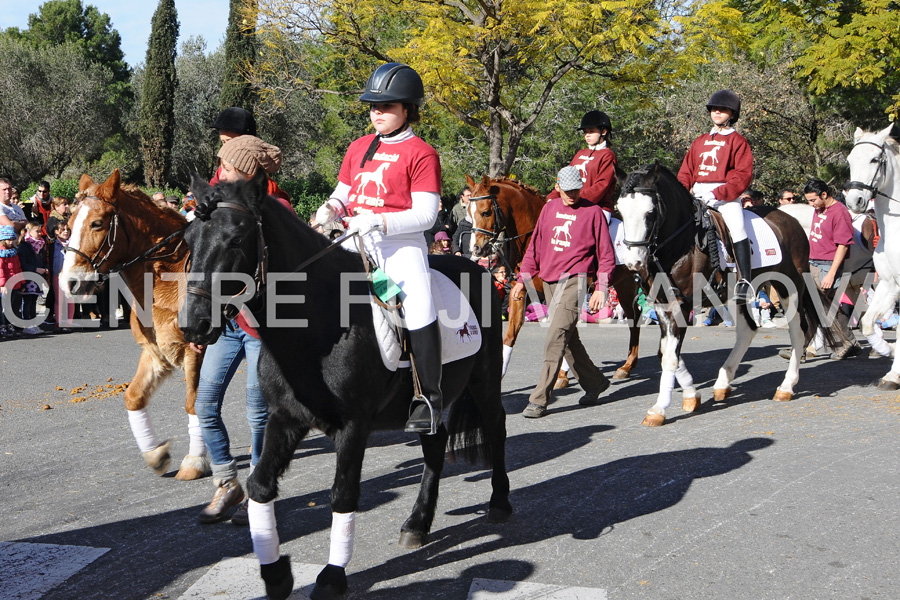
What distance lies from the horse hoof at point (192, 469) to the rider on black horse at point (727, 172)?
5.64m

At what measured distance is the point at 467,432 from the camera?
5.42 meters

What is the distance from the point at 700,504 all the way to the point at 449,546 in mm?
1731

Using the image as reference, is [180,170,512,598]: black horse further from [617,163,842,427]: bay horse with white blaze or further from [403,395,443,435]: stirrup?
[617,163,842,427]: bay horse with white blaze

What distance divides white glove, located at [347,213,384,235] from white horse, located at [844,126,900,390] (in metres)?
6.57

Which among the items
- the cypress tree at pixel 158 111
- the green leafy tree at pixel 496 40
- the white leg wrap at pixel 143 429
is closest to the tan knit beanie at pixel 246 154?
the white leg wrap at pixel 143 429

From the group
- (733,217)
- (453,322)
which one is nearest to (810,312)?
(733,217)

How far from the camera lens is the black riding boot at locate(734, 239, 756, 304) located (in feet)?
29.0

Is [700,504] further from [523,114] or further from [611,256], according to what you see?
[523,114]

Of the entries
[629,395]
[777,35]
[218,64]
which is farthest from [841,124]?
[218,64]

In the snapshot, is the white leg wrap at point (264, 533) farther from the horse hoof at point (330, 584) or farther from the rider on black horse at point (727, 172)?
the rider on black horse at point (727, 172)

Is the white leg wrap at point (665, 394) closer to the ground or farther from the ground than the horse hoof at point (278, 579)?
farther from the ground

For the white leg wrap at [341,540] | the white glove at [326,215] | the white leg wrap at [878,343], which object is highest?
the white glove at [326,215]

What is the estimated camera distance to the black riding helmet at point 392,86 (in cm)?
439

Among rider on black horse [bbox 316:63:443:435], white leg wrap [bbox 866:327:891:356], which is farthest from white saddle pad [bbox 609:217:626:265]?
rider on black horse [bbox 316:63:443:435]
